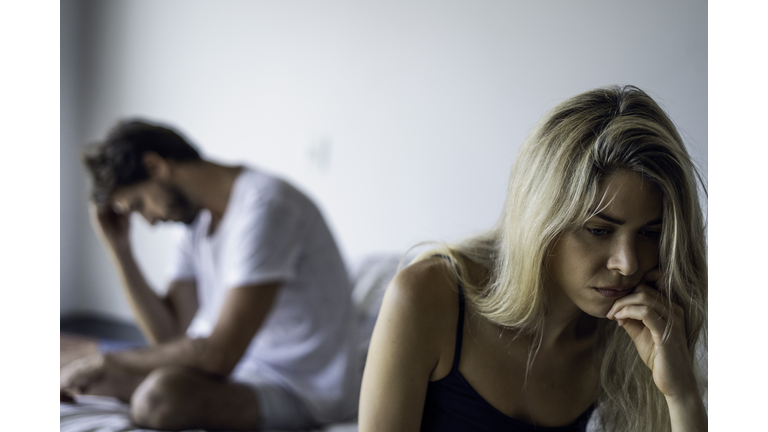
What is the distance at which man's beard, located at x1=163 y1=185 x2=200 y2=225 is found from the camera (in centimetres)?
124

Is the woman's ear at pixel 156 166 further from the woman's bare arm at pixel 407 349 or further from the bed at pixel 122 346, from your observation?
the woman's bare arm at pixel 407 349

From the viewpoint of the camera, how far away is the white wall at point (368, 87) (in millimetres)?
628

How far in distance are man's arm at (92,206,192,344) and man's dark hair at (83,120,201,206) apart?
113 millimetres

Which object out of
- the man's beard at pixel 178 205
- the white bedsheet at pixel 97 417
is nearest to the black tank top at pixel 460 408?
the white bedsheet at pixel 97 417

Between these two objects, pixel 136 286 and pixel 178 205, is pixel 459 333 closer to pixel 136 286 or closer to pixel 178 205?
pixel 178 205

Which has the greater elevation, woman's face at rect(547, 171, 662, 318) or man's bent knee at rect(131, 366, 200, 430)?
woman's face at rect(547, 171, 662, 318)

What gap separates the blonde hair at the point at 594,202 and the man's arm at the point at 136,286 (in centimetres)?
102

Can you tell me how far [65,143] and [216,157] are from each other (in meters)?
0.75

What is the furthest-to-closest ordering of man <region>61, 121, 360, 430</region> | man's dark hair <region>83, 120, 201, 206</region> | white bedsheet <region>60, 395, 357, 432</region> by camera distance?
man's dark hair <region>83, 120, 201, 206</region>, man <region>61, 121, 360, 430</region>, white bedsheet <region>60, 395, 357, 432</region>

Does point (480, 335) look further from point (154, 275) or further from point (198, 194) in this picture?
point (154, 275)

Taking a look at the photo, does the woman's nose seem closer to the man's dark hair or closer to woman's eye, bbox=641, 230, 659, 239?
woman's eye, bbox=641, 230, 659, 239

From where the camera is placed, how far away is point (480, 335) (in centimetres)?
66

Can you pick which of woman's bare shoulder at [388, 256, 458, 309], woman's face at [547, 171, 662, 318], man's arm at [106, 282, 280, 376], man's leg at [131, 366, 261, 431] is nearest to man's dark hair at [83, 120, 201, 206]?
man's arm at [106, 282, 280, 376]
